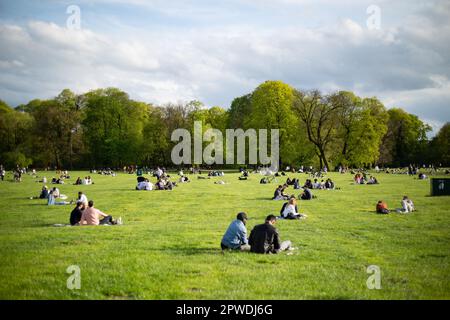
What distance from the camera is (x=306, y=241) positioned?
15.0 m

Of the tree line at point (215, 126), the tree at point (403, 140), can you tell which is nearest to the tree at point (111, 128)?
the tree line at point (215, 126)

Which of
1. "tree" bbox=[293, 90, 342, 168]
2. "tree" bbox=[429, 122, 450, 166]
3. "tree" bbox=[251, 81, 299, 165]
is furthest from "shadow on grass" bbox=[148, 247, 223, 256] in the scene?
"tree" bbox=[429, 122, 450, 166]

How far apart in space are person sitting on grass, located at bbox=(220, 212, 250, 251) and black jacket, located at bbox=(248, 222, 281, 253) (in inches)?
18.0

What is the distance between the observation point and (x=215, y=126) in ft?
327

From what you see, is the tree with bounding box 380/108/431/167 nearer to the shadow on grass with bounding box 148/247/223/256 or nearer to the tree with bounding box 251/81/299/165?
the tree with bounding box 251/81/299/165

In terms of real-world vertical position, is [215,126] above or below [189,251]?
above

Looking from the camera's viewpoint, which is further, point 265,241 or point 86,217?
point 86,217

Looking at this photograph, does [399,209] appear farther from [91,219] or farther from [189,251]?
[91,219]

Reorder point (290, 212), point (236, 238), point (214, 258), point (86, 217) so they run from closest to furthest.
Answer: point (214, 258), point (236, 238), point (86, 217), point (290, 212)

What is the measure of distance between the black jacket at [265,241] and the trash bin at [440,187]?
2466cm

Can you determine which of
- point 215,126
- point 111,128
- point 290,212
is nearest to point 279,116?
point 215,126

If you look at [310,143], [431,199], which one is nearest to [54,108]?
[310,143]

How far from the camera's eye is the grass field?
29.6 feet

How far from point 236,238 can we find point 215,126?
86759 mm
